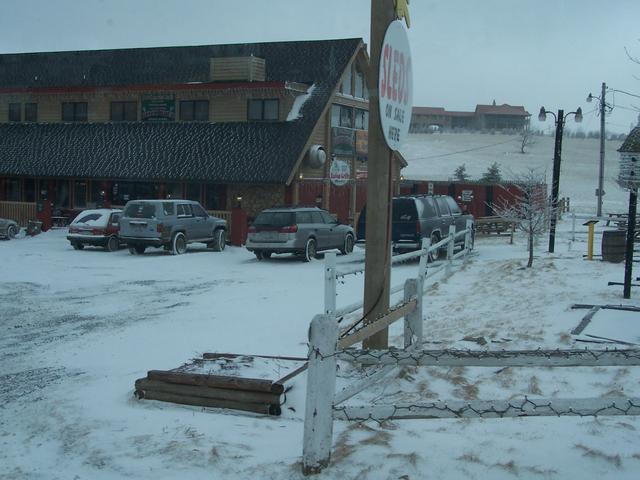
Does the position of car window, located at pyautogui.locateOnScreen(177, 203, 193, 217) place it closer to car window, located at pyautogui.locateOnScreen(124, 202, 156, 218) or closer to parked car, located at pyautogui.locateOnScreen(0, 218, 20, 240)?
car window, located at pyautogui.locateOnScreen(124, 202, 156, 218)

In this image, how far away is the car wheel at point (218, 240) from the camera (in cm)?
A: 2567

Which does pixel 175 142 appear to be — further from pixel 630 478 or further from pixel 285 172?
pixel 630 478

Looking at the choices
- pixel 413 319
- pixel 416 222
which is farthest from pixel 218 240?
pixel 413 319

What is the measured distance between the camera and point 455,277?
16.5 meters

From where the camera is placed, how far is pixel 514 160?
95.2m

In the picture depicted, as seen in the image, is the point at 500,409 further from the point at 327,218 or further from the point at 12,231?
the point at 12,231

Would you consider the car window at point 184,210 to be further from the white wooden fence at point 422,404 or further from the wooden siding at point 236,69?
the white wooden fence at point 422,404

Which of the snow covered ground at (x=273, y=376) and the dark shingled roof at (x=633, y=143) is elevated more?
the dark shingled roof at (x=633, y=143)

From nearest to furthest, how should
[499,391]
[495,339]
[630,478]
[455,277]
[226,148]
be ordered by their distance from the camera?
1. [630,478]
2. [499,391]
3. [495,339]
4. [455,277]
5. [226,148]

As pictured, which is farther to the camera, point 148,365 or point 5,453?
point 148,365

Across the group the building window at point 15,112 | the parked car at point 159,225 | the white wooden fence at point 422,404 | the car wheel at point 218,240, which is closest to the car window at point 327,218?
the car wheel at point 218,240

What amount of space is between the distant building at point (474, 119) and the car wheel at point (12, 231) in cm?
11070

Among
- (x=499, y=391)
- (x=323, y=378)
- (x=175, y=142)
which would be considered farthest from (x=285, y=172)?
(x=323, y=378)

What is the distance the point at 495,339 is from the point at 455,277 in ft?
24.3
